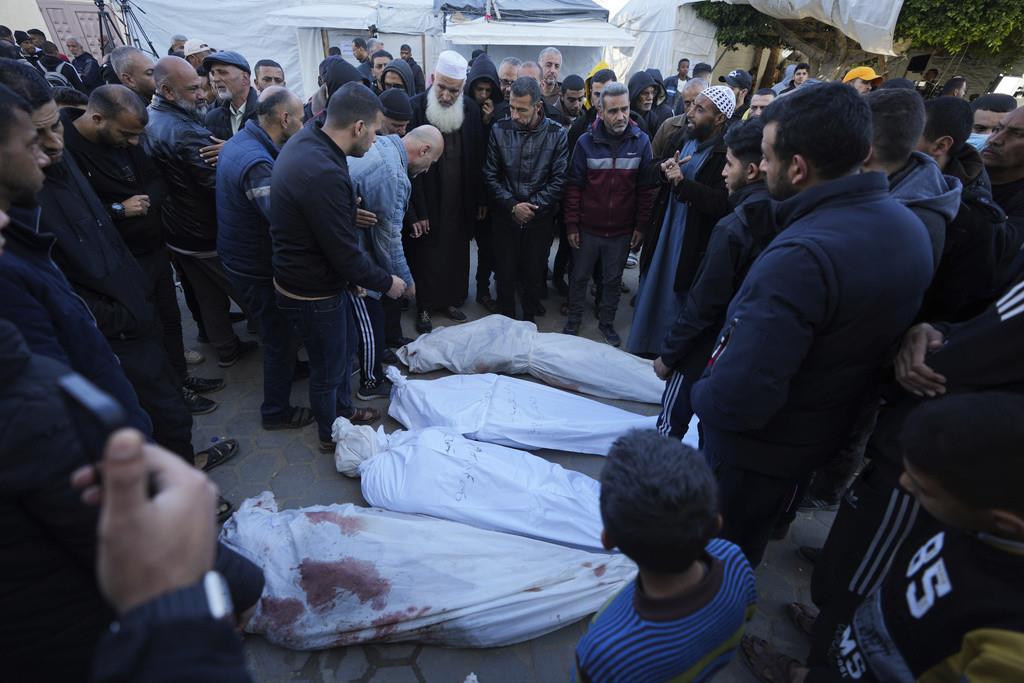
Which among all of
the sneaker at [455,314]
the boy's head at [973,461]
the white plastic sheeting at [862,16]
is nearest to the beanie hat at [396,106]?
the sneaker at [455,314]

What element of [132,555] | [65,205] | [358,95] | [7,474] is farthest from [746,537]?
[65,205]

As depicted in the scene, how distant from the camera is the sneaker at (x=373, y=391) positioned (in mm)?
3633

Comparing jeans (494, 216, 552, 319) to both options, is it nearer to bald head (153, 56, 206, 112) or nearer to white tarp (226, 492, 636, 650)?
bald head (153, 56, 206, 112)

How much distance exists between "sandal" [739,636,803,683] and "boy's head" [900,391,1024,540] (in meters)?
1.24

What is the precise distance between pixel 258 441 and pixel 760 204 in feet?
10.2

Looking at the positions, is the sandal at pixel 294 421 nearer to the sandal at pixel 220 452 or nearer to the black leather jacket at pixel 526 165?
the sandal at pixel 220 452

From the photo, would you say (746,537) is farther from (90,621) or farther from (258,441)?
(258,441)

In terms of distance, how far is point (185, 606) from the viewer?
2.01ft

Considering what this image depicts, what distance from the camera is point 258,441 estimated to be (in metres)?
3.20

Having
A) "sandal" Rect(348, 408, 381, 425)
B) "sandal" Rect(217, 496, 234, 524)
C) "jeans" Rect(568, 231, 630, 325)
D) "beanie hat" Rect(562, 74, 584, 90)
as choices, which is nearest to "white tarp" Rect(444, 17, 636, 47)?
"beanie hat" Rect(562, 74, 584, 90)

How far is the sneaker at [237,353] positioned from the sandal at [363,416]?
1326 millimetres

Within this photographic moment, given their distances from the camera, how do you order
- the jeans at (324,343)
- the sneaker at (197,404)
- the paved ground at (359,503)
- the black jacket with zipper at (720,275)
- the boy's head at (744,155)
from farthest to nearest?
1. the sneaker at (197,404)
2. the jeans at (324,343)
3. the boy's head at (744,155)
4. the black jacket with zipper at (720,275)
5. the paved ground at (359,503)

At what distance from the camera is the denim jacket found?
3.08 m

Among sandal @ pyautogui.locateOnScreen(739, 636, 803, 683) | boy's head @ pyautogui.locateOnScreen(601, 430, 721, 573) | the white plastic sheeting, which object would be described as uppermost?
the white plastic sheeting
